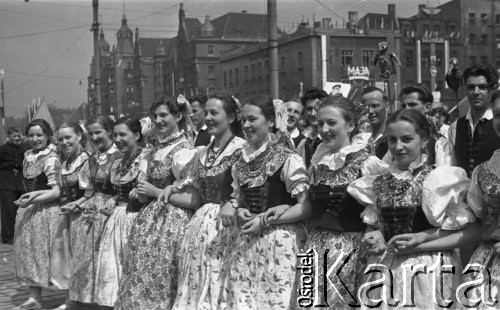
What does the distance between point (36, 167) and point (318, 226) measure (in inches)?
146

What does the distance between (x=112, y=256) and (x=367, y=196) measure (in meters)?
2.73

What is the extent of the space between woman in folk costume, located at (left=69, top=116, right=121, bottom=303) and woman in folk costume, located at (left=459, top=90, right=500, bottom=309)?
342cm

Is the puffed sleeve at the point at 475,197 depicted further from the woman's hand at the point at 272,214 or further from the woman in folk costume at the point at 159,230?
the woman in folk costume at the point at 159,230

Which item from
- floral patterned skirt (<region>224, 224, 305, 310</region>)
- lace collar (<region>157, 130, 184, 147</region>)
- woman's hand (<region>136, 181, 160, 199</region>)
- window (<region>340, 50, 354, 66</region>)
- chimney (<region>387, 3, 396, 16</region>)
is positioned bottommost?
floral patterned skirt (<region>224, 224, 305, 310</region>)

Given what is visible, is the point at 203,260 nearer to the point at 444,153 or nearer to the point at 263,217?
the point at 263,217

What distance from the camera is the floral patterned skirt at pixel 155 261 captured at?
16.6 feet

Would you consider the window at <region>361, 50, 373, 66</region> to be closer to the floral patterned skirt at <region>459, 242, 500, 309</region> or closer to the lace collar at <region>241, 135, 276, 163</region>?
the lace collar at <region>241, 135, 276, 163</region>

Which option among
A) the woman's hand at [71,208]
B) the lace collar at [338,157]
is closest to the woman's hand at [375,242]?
the lace collar at [338,157]

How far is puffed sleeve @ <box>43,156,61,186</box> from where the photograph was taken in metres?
6.59

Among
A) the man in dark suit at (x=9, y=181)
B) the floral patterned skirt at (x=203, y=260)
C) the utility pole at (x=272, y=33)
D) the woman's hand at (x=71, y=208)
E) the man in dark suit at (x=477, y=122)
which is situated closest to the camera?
the man in dark suit at (x=477, y=122)

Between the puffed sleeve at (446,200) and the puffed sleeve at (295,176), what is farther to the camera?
the puffed sleeve at (295,176)

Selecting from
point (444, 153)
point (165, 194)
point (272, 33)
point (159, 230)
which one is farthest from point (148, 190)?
point (272, 33)

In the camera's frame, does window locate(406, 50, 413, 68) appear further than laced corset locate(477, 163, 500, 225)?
Yes

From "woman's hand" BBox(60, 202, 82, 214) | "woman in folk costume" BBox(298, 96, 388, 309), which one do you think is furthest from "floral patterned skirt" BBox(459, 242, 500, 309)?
"woman's hand" BBox(60, 202, 82, 214)
